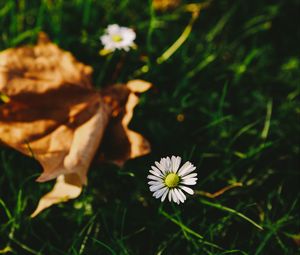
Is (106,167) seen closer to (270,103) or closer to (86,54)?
(86,54)

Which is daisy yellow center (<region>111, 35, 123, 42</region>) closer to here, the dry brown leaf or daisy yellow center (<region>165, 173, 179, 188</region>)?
the dry brown leaf

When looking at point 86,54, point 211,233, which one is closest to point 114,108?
point 86,54

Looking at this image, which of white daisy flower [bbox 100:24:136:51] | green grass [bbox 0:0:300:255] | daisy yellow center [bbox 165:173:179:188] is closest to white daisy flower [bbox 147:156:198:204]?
daisy yellow center [bbox 165:173:179:188]

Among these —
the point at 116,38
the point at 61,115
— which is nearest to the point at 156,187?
the point at 61,115

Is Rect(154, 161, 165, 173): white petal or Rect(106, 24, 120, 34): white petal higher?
Rect(106, 24, 120, 34): white petal

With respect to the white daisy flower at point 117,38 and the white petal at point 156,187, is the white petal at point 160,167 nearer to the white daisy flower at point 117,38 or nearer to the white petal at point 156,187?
the white petal at point 156,187

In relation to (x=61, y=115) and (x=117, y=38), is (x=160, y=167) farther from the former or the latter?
(x=117, y=38)
